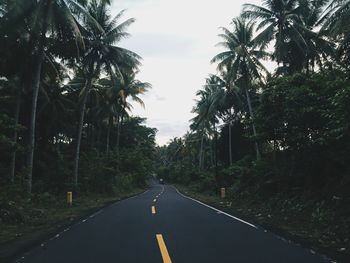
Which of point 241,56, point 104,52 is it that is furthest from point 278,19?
point 104,52

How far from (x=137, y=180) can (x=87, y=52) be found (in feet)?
102

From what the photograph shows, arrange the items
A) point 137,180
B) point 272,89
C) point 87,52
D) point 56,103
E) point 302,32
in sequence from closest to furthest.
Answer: point 272,89 < point 87,52 < point 302,32 < point 56,103 < point 137,180

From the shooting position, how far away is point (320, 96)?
47.3ft

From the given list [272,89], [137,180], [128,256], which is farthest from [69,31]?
[137,180]

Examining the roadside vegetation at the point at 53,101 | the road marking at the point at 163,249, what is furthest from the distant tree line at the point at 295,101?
the roadside vegetation at the point at 53,101

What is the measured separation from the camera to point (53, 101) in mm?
36719

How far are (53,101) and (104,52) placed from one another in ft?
33.0

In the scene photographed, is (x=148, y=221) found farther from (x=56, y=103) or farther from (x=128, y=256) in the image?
(x=56, y=103)

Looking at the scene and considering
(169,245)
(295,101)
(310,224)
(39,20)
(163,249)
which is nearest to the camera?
(163,249)

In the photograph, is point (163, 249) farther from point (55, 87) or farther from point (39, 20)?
point (55, 87)

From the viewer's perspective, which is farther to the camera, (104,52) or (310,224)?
A: (104,52)

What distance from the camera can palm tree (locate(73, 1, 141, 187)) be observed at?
28.8 metres

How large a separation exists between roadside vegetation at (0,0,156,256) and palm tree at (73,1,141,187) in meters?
0.07

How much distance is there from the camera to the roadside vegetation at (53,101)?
1627 centimetres
